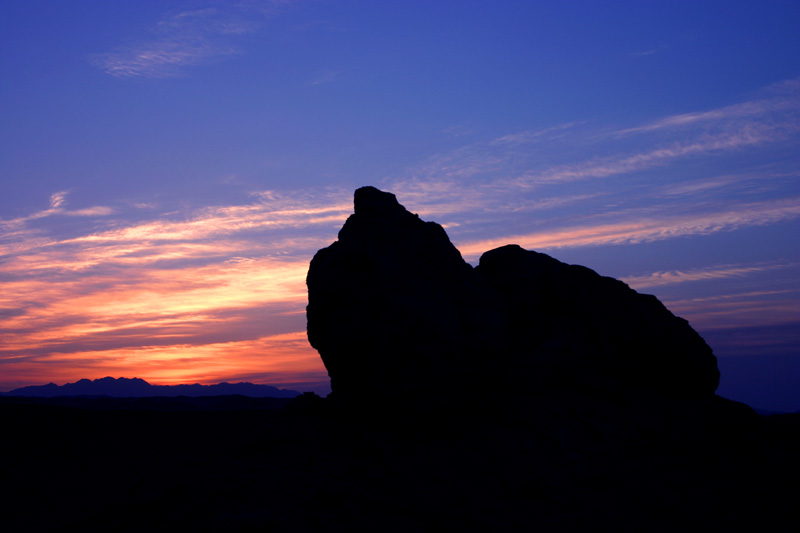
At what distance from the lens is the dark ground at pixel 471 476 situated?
18.5 ft

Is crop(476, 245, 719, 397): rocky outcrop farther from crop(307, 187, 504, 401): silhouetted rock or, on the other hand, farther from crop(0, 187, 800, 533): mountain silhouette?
crop(307, 187, 504, 401): silhouetted rock

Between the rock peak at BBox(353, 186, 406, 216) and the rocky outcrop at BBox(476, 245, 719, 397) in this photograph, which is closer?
the rock peak at BBox(353, 186, 406, 216)

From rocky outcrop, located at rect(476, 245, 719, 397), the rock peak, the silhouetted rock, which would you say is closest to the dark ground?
the silhouetted rock

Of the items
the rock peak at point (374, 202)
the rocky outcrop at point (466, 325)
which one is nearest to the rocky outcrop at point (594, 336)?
the rocky outcrop at point (466, 325)

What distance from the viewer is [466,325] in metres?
8.37

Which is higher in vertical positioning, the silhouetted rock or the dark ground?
the silhouetted rock

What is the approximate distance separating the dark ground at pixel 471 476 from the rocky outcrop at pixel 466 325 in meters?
Result: 0.56

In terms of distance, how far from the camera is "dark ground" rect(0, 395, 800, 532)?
5633 mm

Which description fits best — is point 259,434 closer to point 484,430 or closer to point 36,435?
point 484,430

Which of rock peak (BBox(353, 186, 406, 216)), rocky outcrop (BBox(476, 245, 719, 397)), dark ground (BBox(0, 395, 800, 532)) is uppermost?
rock peak (BBox(353, 186, 406, 216))

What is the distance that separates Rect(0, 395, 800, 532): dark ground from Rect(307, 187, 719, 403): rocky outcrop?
0.56 metres

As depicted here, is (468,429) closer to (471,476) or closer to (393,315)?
(471,476)

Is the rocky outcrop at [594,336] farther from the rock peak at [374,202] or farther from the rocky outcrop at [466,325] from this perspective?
the rock peak at [374,202]

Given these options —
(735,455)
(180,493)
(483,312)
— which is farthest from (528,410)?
(180,493)
